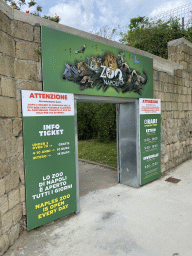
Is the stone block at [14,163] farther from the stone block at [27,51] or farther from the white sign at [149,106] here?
the white sign at [149,106]

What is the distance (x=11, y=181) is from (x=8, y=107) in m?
1.12

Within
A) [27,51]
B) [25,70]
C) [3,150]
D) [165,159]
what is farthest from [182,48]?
[3,150]

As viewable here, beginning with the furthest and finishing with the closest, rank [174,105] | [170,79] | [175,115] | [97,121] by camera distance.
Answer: [97,121]
[175,115]
[174,105]
[170,79]

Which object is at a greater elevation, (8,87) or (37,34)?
(37,34)

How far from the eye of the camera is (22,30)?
325cm

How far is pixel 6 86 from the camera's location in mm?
2977

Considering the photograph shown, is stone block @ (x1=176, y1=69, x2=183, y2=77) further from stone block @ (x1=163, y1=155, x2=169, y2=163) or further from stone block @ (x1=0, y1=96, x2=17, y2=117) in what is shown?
stone block @ (x1=0, y1=96, x2=17, y2=117)

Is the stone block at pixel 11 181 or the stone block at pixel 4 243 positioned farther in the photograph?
the stone block at pixel 11 181

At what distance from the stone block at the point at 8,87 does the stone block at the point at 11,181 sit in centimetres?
121

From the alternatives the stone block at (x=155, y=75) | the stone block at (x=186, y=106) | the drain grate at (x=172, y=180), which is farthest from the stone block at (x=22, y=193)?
the stone block at (x=186, y=106)

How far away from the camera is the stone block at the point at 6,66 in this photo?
9.55 feet

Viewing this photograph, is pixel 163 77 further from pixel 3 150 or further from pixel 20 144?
pixel 3 150

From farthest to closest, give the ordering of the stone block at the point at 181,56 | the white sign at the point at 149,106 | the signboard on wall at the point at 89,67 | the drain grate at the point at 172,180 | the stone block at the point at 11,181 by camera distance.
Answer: the stone block at the point at 181,56 < the drain grate at the point at 172,180 < the white sign at the point at 149,106 < the signboard on wall at the point at 89,67 < the stone block at the point at 11,181

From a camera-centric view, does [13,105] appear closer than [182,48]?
Yes
